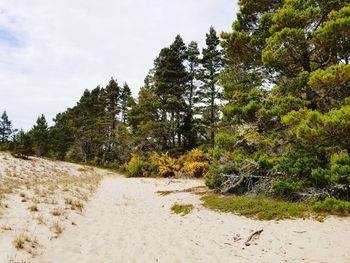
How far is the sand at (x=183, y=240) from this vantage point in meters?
7.00

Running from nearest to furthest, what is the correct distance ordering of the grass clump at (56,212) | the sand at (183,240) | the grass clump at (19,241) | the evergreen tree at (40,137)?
the grass clump at (19,241)
the sand at (183,240)
the grass clump at (56,212)
the evergreen tree at (40,137)

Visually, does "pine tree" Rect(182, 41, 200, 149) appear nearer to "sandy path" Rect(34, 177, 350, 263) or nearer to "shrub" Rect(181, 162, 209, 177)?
"shrub" Rect(181, 162, 209, 177)

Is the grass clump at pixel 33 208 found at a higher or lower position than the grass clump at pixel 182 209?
higher

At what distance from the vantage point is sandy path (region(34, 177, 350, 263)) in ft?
23.2

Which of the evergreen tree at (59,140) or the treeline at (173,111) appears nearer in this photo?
the treeline at (173,111)

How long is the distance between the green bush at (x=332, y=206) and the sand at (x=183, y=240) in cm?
42

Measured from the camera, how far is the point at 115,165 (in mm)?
44500

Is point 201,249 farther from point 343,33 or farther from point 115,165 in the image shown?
point 115,165

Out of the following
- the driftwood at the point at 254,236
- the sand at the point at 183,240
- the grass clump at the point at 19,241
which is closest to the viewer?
the grass clump at the point at 19,241

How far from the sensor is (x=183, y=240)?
8.59 metres

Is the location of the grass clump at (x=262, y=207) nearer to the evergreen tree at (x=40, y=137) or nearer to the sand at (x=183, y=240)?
the sand at (x=183, y=240)

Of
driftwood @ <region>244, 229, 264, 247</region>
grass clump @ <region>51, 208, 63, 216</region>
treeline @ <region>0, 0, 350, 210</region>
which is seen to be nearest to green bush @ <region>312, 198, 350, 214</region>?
treeline @ <region>0, 0, 350, 210</region>

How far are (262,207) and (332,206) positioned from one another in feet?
7.17

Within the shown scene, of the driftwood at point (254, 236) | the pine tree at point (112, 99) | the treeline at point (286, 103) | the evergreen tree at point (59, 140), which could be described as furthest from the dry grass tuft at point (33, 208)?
the pine tree at point (112, 99)
